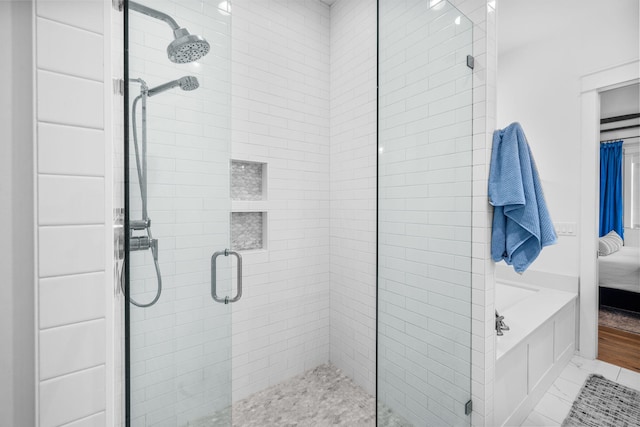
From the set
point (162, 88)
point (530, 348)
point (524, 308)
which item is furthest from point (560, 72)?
point (162, 88)

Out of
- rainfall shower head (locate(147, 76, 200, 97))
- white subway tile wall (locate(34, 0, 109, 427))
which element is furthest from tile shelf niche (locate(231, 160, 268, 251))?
white subway tile wall (locate(34, 0, 109, 427))

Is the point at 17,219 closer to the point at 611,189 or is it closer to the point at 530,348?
the point at 530,348

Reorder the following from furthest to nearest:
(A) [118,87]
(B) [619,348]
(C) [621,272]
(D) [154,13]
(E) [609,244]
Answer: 1. (E) [609,244]
2. (C) [621,272]
3. (B) [619,348]
4. (D) [154,13]
5. (A) [118,87]

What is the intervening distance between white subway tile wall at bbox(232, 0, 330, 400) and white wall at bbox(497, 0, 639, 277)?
1683mm

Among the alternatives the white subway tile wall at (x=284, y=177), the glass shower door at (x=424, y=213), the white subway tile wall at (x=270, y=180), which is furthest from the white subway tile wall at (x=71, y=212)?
the white subway tile wall at (x=284, y=177)

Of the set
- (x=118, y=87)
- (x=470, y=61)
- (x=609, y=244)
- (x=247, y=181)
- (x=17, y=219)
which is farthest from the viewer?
(x=609, y=244)

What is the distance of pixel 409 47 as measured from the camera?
1235mm

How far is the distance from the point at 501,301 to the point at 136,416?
114 inches

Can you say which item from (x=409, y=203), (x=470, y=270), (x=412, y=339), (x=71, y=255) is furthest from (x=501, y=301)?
(x=71, y=255)

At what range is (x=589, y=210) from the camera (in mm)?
2494

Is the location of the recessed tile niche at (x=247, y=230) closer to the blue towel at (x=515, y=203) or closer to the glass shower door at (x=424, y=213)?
the glass shower door at (x=424, y=213)

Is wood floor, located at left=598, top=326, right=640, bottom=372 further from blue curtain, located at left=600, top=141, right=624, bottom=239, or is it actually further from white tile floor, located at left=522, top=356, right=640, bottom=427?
blue curtain, located at left=600, top=141, right=624, bottom=239

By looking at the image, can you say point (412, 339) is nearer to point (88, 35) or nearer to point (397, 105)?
point (397, 105)

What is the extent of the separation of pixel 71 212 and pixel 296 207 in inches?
71.1
